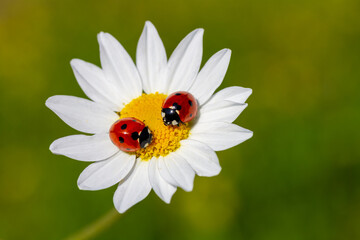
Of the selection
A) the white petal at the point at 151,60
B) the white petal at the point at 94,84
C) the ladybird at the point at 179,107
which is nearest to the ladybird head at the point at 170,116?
the ladybird at the point at 179,107

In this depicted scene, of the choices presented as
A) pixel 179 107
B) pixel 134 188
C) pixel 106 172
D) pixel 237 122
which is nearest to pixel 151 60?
pixel 179 107

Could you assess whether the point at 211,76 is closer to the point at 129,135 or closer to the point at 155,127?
the point at 155,127

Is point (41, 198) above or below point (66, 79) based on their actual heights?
below

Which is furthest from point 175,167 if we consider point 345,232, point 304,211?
point 345,232

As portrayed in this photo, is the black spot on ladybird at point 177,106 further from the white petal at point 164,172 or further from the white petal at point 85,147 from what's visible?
the white petal at point 85,147

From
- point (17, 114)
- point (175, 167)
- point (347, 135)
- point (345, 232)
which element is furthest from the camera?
point (17, 114)

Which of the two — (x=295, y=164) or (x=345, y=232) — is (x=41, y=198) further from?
(x=345, y=232)
